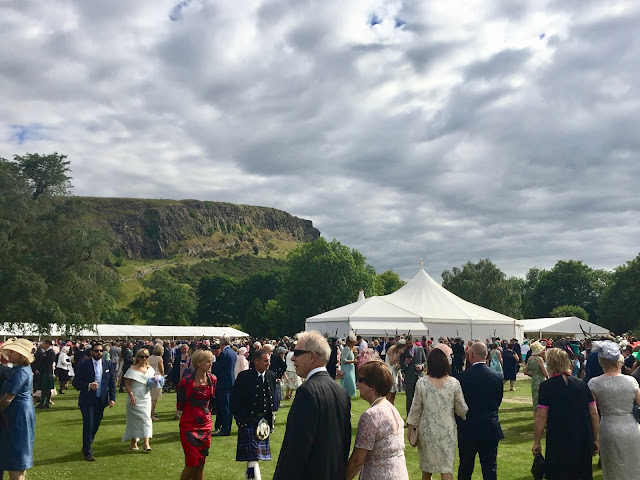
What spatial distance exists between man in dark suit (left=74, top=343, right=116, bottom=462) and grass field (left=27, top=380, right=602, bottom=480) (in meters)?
0.39

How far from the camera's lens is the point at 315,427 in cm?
365

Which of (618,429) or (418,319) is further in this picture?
(418,319)

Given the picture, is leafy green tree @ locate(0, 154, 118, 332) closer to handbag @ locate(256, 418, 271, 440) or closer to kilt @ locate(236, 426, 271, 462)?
kilt @ locate(236, 426, 271, 462)

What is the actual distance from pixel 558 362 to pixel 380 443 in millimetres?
2544

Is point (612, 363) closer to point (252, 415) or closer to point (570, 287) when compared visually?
point (252, 415)

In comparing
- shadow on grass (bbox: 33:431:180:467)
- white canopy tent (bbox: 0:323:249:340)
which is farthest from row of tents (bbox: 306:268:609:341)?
shadow on grass (bbox: 33:431:180:467)

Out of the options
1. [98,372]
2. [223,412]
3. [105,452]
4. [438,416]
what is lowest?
[105,452]

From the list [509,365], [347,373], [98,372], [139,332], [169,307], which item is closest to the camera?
[98,372]

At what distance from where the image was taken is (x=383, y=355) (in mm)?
25000

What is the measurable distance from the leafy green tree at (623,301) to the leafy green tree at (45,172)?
196ft

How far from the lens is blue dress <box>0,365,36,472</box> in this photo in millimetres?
6379

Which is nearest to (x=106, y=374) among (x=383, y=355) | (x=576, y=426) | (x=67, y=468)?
(x=67, y=468)

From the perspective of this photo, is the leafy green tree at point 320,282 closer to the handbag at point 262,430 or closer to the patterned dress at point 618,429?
the handbag at point 262,430

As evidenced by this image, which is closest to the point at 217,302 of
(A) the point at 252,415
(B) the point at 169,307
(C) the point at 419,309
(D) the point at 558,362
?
(B) the point at 169,307
